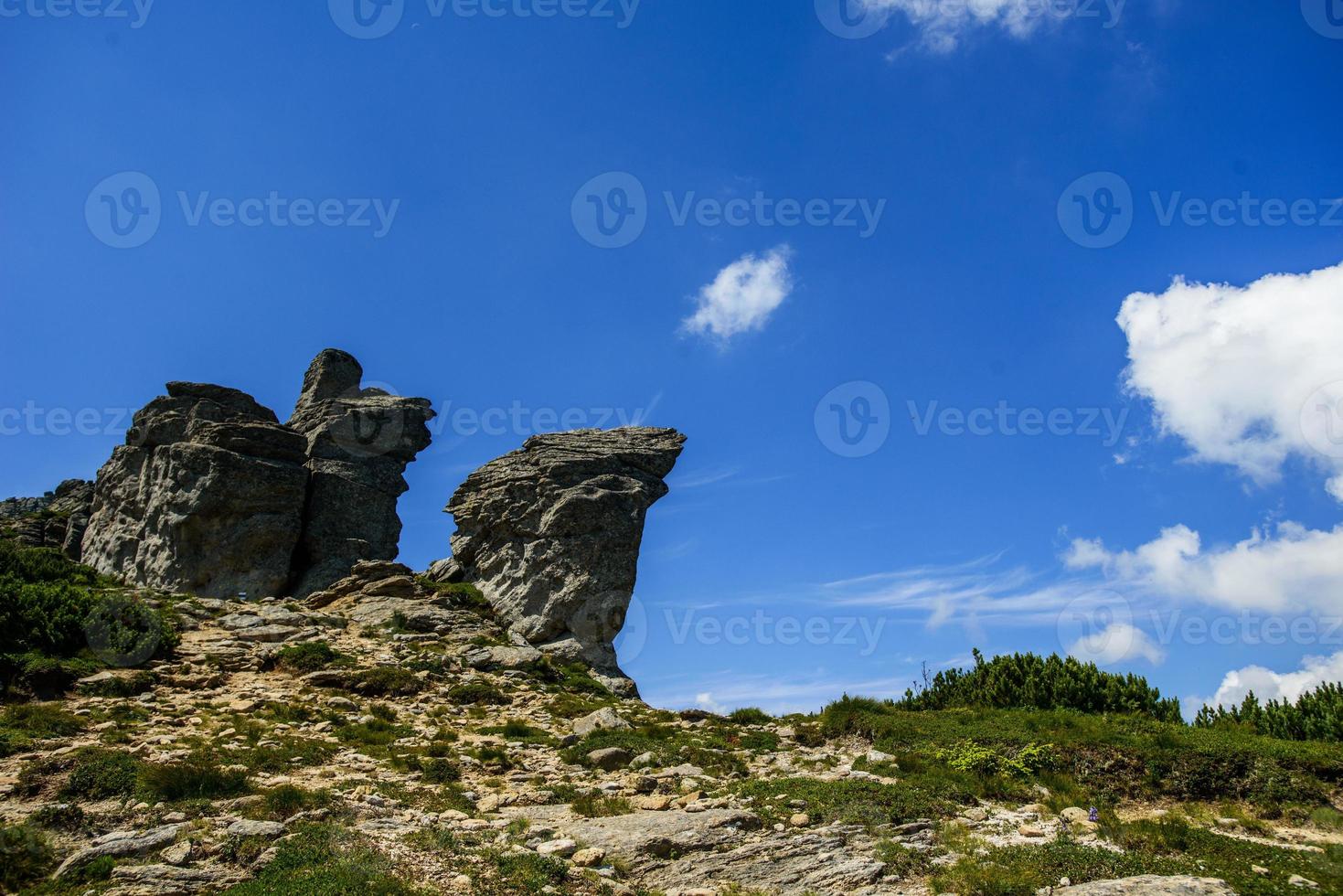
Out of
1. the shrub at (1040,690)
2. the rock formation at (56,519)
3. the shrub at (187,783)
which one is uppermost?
the rock formation at (56,519)

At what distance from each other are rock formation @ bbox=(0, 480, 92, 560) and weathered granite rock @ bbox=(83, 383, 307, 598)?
17.8ft

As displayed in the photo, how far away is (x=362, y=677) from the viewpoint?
86.5 ft

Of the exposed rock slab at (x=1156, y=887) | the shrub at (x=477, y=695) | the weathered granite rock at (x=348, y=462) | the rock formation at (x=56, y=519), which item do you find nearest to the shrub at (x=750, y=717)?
the shrub at (x=477, y=695)

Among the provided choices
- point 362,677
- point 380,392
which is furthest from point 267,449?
point 362,677

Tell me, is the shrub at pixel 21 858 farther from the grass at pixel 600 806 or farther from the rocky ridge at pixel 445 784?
the grass at pixel 600 806

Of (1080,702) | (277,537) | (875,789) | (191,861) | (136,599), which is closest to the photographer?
(191,861)

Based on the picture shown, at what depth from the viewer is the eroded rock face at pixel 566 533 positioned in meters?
37.0

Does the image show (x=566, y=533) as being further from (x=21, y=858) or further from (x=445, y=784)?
(x=21, y=858)

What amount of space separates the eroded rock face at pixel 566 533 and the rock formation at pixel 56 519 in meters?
29.4

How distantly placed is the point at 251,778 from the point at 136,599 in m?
18.0

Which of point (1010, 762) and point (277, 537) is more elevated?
point (277, 537)

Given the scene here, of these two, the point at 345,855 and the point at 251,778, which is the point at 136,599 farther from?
the point at 345,855

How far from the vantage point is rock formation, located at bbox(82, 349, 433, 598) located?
4331 centimetres

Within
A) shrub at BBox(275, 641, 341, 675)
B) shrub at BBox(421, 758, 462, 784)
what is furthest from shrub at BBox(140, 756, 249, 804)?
shrub at BBox(275, 641, 341, 675)
